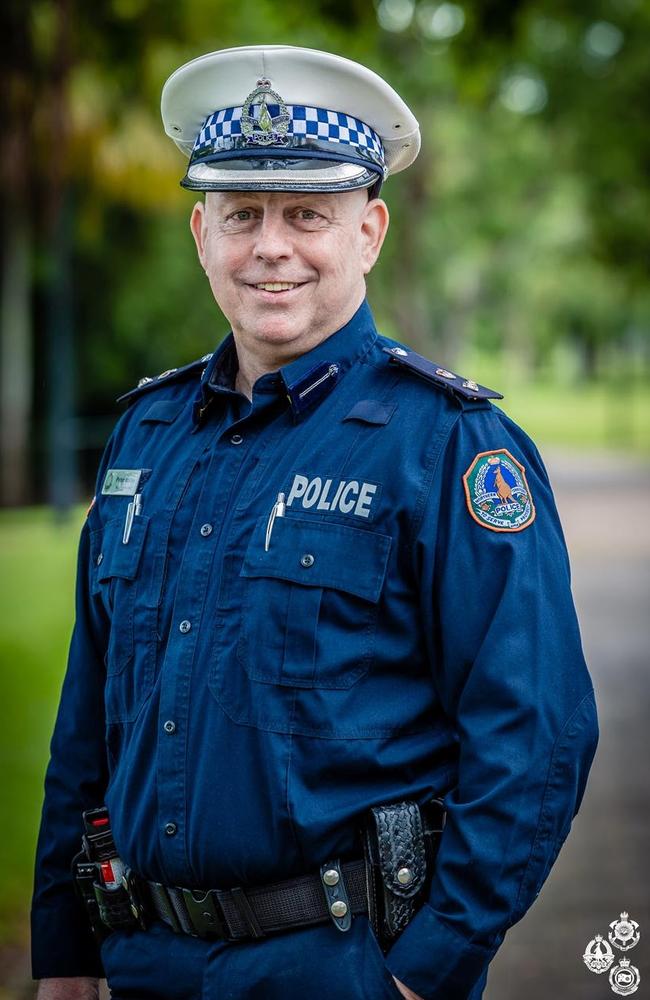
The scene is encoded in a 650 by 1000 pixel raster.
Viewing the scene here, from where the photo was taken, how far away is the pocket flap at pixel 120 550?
2.38 meters

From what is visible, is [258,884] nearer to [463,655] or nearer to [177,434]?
[463,655]

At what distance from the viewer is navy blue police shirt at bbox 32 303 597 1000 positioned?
6.82 feet

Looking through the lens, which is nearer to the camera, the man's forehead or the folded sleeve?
the folded sleeve

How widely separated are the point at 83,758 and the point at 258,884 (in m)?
0.58

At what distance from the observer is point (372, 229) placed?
2.42 meters

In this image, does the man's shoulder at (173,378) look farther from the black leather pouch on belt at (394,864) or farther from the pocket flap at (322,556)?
the black leather pouch on belt at (394,864)

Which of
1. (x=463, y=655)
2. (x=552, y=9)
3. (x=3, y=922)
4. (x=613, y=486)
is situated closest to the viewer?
(x=463, y=655)

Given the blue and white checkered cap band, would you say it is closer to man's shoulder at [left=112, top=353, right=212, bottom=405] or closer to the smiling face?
the smiling face

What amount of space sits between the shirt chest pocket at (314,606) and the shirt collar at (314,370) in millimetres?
254

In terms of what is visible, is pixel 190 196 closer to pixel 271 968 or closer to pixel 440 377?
pixel 440 377

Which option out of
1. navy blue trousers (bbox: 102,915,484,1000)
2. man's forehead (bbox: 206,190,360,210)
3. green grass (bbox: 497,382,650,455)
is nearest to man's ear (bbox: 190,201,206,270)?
man's forehead (bbox: 206,190,360,210)

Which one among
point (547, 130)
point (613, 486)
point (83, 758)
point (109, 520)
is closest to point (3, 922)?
point (83, 758)

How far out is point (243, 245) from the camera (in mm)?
2320

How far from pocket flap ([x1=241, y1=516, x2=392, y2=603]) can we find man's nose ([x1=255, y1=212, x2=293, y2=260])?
465 mm
